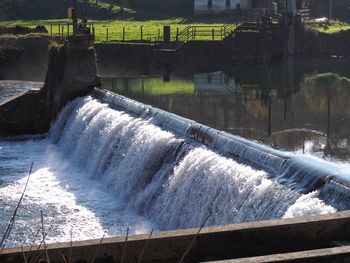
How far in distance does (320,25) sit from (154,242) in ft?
132

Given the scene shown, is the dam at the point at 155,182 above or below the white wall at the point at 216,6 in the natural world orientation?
below

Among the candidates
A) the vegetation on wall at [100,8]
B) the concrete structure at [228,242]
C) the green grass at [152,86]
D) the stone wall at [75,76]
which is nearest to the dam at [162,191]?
the concrete structure at [228,242]

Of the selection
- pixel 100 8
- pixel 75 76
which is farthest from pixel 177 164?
pixel 100 8

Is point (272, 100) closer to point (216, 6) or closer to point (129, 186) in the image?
point (129, 186)

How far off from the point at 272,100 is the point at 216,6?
36910 millimetres

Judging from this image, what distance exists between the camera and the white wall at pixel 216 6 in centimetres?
5826

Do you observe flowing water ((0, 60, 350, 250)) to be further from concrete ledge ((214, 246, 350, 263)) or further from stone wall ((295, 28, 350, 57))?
stone wall ((295, 28, 350, 57))

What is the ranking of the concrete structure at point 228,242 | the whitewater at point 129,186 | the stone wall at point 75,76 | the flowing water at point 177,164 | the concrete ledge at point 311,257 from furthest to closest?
1. the stone wall at point 75,76
2. the whitewater at point 129,186
3. the flowing water at point 177,164
4. the concrete structure at point 228,242
5. the concrete ledge at point 311,257

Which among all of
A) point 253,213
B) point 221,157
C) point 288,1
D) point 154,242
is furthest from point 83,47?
point 288,1

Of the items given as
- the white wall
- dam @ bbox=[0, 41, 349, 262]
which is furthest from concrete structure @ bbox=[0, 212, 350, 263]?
the white wall

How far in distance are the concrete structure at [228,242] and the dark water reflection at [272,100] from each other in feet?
23.0

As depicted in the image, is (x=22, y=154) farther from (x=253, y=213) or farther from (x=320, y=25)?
(x=320, y=25)

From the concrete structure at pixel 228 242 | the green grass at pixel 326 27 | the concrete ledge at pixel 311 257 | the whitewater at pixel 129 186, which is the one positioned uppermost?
the green grass at pixel 326 27

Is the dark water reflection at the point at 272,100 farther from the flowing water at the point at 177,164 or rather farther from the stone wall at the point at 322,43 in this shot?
the stone wall at the point at 322,43
